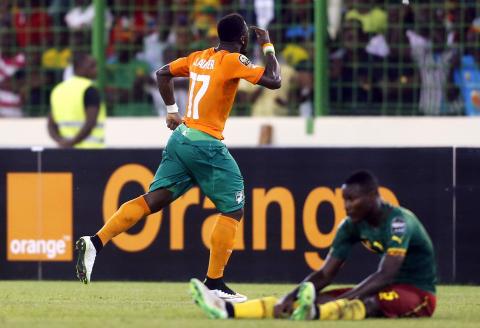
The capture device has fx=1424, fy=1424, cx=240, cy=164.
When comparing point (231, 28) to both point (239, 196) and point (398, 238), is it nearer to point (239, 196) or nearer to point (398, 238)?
point (239, 196)

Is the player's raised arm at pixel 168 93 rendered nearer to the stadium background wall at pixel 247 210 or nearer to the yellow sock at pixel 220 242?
the yellow sock at pixel 220 242

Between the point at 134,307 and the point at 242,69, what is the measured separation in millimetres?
1846

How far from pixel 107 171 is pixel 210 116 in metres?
3.52

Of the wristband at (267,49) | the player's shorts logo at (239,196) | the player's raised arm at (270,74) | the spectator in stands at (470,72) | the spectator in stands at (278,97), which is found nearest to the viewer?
the player's raised arm at (270,74)

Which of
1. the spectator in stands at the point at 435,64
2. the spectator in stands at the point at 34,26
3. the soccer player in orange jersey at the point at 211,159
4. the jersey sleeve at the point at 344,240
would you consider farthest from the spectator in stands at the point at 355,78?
the jersey sleeve at the point at 344,240

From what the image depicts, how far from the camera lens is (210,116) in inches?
408

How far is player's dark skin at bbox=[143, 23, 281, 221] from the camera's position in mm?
9984

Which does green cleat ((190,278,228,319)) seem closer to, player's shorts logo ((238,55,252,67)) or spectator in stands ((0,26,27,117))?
player's shorts logo ((238,55,252,67))

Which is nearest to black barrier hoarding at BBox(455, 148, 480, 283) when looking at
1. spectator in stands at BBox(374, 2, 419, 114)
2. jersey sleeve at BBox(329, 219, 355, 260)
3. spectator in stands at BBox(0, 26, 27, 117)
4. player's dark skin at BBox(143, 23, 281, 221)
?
spectator in stands at BBox(374, 2, 419, 114)

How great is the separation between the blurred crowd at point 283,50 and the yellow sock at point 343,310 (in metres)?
7.67

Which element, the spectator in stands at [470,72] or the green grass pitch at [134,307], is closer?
the green grass pitch at [134,307]

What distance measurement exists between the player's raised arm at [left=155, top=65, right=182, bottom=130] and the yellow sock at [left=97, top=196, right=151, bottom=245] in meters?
0.66

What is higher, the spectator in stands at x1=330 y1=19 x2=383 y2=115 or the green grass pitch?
the spectator in stands at x1=330 y1=19 x2=383 y2=115

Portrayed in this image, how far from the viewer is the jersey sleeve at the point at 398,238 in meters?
8.39
